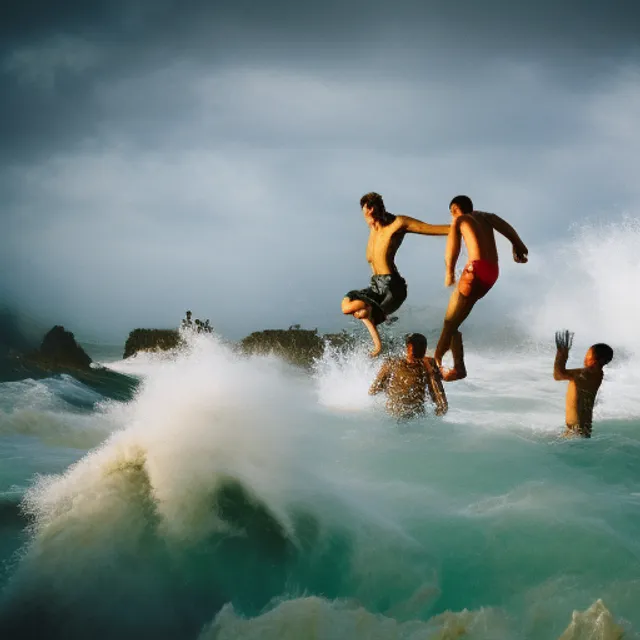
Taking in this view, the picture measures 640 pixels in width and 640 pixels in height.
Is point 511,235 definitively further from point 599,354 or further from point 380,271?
point 599,354

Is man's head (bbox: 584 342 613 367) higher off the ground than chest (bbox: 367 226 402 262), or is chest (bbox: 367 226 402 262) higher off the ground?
chest (bbox: 367 226 402 262)

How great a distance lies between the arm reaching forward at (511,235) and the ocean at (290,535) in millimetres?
2550

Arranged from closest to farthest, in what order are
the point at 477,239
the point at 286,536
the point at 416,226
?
the point at 286,536 < the point at 477,239 < the point at 416,226

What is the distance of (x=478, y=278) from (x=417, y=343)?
129 inches

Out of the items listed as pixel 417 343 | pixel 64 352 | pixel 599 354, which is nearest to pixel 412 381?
pixel 417 343

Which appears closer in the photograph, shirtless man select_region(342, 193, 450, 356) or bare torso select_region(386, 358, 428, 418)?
shirtless man select_region(342, 193, 450, 356)

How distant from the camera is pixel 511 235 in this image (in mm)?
6395

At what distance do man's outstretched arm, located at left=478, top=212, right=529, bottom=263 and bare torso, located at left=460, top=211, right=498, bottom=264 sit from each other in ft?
0.64

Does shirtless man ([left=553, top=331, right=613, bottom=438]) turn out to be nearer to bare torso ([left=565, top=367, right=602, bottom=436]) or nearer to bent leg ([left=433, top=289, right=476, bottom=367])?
bare torso ([left=565, top=367, right=602, bottom=436])

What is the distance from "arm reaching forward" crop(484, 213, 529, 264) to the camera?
20.4 feet

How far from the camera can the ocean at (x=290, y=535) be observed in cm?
461

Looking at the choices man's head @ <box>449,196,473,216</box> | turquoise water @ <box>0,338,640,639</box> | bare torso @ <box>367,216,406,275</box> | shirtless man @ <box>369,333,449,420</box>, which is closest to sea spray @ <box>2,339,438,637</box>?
turquoise water @ <box>0,338,640,639</box>

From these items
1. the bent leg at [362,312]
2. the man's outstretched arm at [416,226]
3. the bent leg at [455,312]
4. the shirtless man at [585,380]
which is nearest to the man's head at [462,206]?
the man's outstretched arm at [416,226]

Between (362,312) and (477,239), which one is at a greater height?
(477,239)
